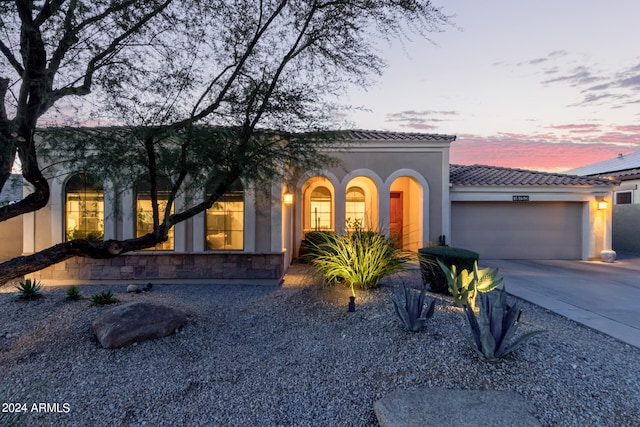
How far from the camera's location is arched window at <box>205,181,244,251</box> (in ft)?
28.7

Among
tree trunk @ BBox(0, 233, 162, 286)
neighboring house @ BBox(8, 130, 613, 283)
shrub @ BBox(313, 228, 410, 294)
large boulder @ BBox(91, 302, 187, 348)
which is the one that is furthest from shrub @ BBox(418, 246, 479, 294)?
tree trunk @ BBox(0, 233, 162, 286)

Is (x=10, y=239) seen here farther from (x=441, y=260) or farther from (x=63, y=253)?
(x=441, y=260)

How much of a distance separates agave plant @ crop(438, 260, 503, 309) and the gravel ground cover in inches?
12.5

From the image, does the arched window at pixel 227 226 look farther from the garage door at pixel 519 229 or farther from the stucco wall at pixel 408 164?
the garage door at pixel 519 229

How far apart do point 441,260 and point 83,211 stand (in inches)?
378

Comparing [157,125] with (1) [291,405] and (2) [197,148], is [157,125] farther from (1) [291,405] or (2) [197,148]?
(1) [291,405]

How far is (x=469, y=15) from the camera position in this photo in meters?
5.53

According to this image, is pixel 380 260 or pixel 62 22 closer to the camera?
pixel 62 22

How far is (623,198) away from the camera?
50.8 feet

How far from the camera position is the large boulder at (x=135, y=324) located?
14.4 feet

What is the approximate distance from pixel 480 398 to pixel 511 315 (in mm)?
1099

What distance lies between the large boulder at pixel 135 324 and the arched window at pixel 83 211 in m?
5.01

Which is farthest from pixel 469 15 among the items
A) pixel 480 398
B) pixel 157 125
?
pixel 480 398

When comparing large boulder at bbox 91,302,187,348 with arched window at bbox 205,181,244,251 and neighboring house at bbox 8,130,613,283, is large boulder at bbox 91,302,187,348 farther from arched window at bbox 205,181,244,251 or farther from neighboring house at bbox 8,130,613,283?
arched window at bbox 205,181,244,251
